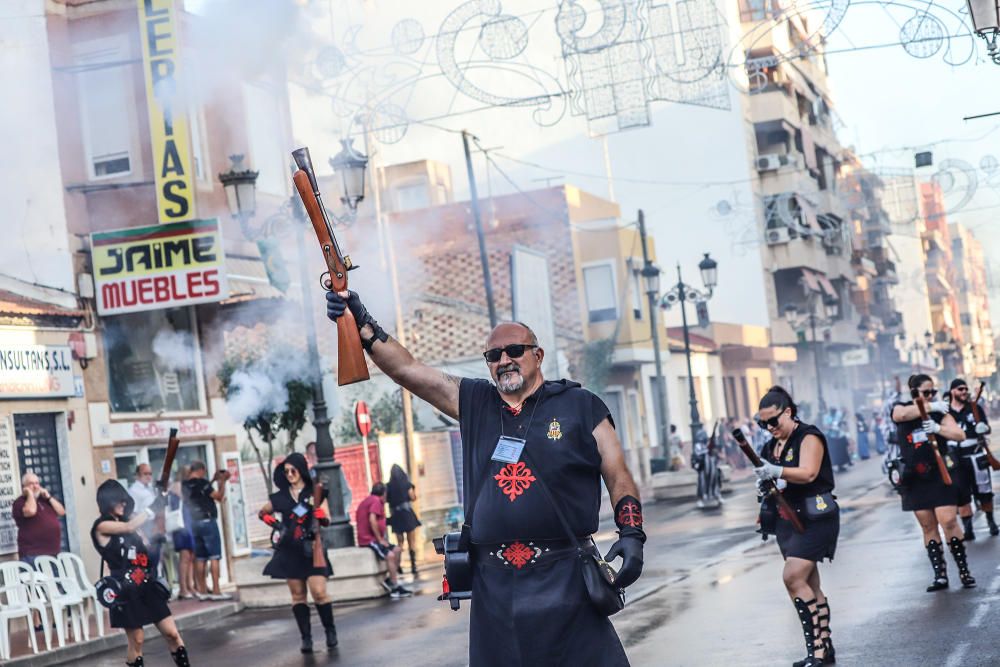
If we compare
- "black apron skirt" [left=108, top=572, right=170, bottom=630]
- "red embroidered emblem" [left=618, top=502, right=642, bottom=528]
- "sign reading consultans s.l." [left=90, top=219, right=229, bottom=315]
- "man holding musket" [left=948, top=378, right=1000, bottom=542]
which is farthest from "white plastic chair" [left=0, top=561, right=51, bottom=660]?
"red embroidered emblem" [left=618, top=502, right=642, bottom=528]

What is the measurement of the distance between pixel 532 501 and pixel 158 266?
13464 millimetres

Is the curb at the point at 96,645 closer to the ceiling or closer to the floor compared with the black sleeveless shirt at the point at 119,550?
closer to the floor

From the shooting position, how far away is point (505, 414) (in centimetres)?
576

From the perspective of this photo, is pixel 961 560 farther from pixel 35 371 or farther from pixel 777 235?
pixel 777 235

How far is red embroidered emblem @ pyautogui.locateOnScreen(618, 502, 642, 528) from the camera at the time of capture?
5.56 meters

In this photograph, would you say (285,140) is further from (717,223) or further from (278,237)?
(717,223)

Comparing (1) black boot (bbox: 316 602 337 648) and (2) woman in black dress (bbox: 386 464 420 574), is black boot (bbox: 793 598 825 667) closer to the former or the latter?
(1) black boot (bbox: 316 602 337 648)

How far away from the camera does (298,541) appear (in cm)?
1237

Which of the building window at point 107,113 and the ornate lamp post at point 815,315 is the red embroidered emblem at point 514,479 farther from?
the ornate lamp post at point 815,315

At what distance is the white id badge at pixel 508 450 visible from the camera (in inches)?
221

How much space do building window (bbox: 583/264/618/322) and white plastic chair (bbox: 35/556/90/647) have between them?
1060 inches

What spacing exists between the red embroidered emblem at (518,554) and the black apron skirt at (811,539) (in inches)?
150

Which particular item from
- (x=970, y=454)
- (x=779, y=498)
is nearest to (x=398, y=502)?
(x=970, y=454)

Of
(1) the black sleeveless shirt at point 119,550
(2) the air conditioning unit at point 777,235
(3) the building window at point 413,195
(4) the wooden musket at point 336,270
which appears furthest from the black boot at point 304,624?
(2) the air conditioning unit at point 777,235
